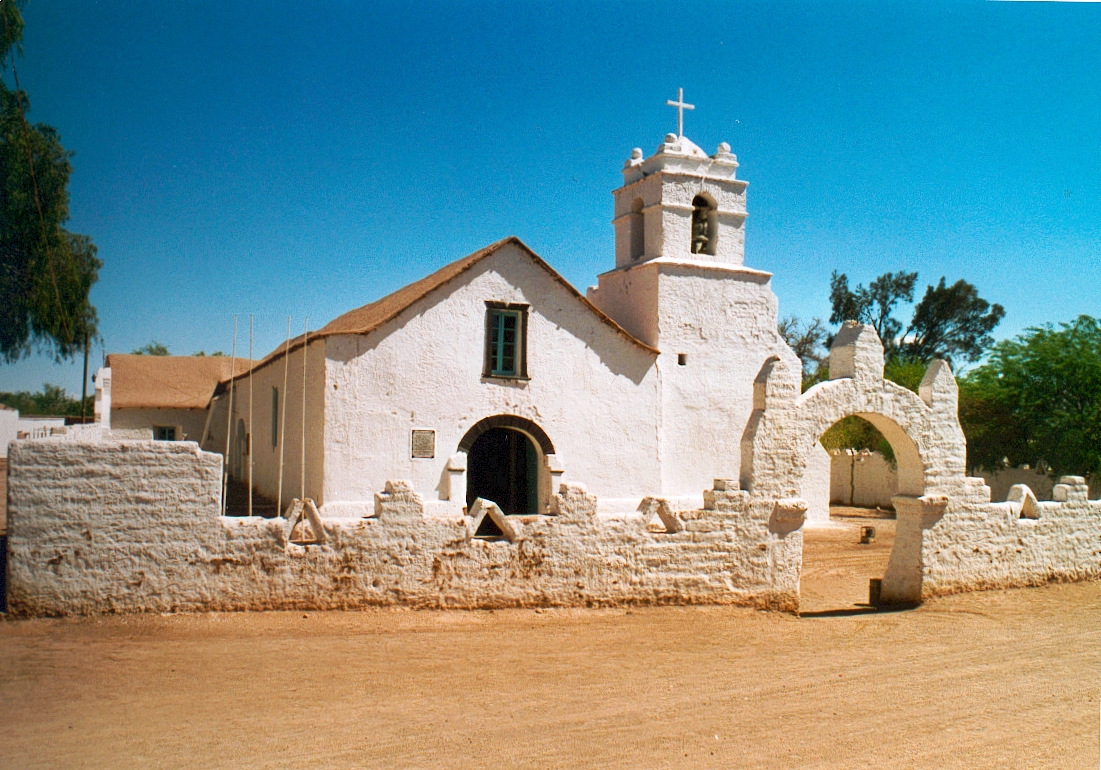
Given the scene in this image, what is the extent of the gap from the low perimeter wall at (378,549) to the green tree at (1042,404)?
10.0m

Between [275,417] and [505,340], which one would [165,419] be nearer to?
[275,417]

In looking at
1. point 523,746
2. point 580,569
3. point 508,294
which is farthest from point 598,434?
point 523,746

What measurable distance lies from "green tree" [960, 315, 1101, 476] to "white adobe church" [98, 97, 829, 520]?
6036 millimetres

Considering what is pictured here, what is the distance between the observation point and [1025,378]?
2125 cm

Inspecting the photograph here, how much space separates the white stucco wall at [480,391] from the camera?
1448 centimetres

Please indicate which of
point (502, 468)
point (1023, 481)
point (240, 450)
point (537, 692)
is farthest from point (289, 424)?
point (1023, 481)

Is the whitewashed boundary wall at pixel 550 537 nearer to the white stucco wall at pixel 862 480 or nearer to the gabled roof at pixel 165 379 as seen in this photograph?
the white stucco wall at pixel 862 480

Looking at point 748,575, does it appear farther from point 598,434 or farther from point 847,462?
point 847,462

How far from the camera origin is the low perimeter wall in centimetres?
823

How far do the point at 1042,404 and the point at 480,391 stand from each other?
14.2 m

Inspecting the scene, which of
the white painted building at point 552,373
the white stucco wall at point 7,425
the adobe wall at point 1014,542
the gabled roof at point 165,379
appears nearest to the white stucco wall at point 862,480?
the white painted building at point 552,373

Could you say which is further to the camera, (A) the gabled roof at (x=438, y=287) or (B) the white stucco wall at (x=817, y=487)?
(B) the white stucco wall at (x=817, y=487)

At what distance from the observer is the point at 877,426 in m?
11.7

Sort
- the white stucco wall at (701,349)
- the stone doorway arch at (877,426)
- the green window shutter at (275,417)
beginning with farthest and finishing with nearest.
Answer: the green window shutter at (275,417) < the white stucco wall at (701,349) < the stone doorway arch at (877,426)
